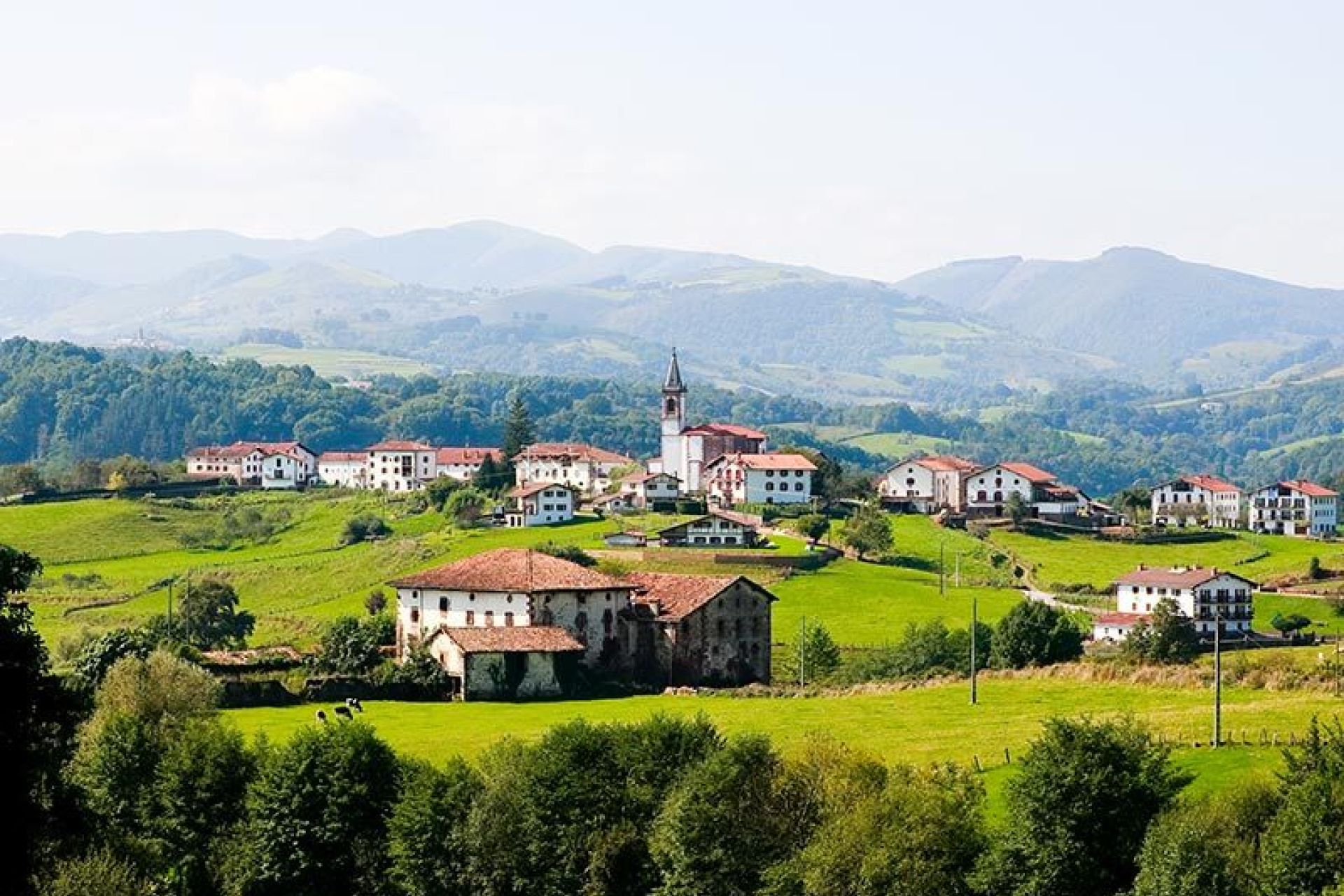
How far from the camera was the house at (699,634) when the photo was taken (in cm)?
8331

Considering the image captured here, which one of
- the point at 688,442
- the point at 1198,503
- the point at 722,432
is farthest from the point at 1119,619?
the point at 1198,503

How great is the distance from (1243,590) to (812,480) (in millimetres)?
44930

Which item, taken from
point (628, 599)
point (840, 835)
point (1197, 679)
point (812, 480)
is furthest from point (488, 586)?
point (812, 480)

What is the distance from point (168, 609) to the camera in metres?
105

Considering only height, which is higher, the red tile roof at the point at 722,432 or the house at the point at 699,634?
the red tile roof at the point at 722,432

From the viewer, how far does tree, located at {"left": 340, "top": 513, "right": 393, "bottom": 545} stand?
135000mm

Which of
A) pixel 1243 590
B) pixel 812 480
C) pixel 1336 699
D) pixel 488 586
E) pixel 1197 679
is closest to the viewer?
pixel 1336 699

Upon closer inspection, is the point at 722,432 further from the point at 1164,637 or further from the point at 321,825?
the point at 321,825

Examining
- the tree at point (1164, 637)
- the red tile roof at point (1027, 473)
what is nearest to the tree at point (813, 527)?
the red tile roof at point (1027, 473)

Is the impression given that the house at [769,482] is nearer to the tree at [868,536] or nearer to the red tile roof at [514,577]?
the tree at [868,536]

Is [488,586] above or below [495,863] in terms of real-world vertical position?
above

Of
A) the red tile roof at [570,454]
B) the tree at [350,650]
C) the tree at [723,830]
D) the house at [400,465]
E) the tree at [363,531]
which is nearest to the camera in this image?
the tree at [723,830]

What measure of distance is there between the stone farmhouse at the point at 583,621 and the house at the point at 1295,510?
7828 centimetres

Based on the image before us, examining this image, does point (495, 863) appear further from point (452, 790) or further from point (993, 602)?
point (993, 602)
